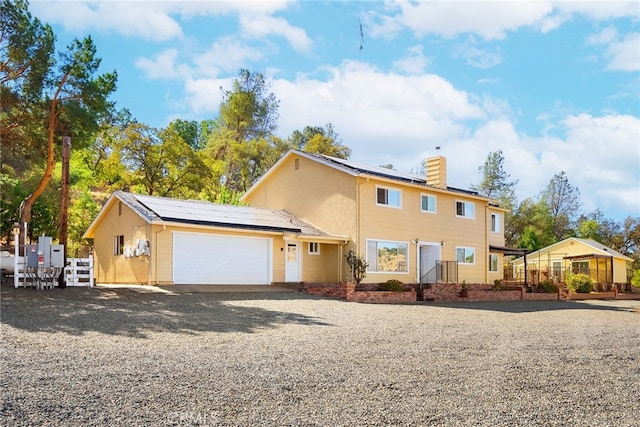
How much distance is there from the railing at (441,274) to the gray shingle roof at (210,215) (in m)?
5.55

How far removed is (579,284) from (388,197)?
12477mm

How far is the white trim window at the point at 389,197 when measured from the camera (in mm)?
25047

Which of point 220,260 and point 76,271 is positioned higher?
point 220,260

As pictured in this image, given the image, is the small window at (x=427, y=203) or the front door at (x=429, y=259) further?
the front door at (x=429, y=259)

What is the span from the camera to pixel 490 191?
5800 cm

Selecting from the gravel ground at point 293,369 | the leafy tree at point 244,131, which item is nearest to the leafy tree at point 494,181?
the leafy tree at point 244,131

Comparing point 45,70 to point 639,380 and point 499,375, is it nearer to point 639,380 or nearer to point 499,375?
point 499,375

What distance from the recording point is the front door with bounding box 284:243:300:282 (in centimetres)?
2383

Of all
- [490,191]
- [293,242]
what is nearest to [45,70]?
[293,242]

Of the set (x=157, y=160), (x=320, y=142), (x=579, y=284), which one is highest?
(x=320, y=142)

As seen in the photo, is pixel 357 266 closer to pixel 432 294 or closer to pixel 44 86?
pixel 432 294

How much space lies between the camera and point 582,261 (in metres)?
41.7

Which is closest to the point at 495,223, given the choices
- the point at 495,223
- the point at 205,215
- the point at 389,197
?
the point at 495,223

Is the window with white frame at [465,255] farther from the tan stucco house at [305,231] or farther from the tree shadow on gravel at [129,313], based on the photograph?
the tree shadow on gravel at [129,313]
